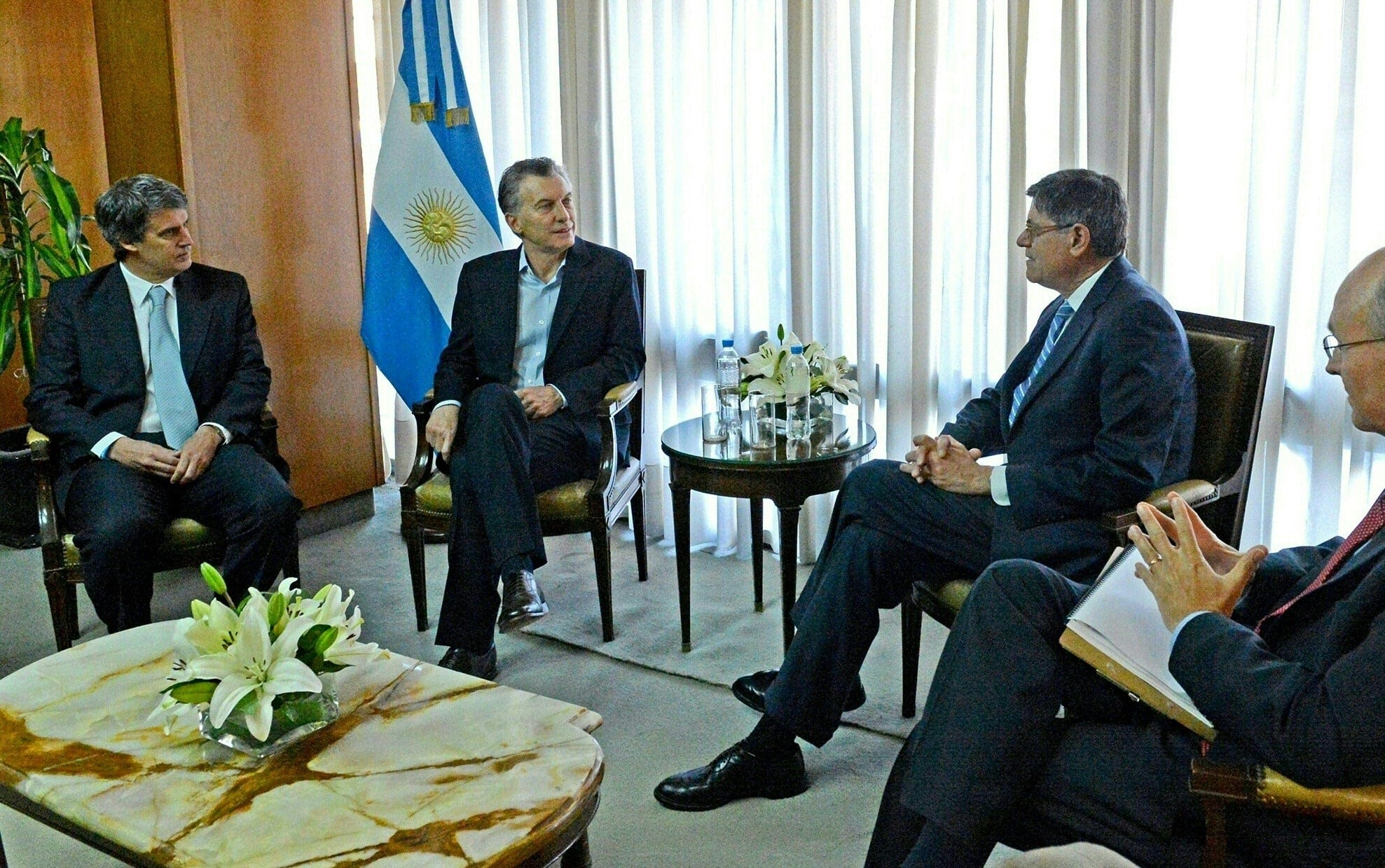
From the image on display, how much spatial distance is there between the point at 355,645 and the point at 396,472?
324 centimetres

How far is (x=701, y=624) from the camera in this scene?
3.66m

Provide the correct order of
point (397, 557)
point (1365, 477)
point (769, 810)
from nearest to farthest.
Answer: point (769, 810)
point (1365, 477)
point (397, 557)

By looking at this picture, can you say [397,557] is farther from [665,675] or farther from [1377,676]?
[1377,676]

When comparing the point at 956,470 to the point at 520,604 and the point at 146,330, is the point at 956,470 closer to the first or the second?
the point at 520,604

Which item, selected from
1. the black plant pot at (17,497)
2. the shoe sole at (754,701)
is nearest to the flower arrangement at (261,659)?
the shoe sole at (754,701)

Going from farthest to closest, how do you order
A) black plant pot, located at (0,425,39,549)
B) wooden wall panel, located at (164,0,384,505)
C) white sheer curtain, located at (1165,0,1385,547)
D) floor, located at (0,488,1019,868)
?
black plant pot, located at (0,425,39,549), wooden wall panel, located at (164,0,384,505), white sheer curtain, located at (1165,0,1385,547), floor, located at (0,488,1019,868)

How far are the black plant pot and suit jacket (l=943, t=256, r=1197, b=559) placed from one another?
3.36 metres

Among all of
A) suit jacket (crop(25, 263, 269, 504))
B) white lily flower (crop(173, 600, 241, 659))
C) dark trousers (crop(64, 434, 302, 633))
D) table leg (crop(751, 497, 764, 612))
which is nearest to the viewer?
white lily flower (crop(173, 600, 241, 659))

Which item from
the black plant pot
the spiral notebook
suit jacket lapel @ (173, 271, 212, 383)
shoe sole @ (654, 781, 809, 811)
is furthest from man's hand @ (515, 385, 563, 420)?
the black plant pot

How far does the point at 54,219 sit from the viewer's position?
4.02m

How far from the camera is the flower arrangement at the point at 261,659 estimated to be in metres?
1.92

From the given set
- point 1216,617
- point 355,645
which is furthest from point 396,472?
point 1216,617

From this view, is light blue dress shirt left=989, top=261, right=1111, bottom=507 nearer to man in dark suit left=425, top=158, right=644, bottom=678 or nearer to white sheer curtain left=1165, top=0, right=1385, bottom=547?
A: white sheer curtain left=1165, top=0, right=1385, bottom=547

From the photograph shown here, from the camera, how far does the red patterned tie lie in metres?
1.77
